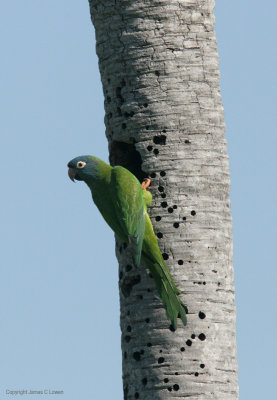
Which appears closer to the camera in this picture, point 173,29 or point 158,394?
point 158,394

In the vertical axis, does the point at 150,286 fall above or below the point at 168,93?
below

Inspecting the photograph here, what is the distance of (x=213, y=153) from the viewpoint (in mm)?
7344

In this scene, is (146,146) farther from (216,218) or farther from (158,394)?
(158,394)

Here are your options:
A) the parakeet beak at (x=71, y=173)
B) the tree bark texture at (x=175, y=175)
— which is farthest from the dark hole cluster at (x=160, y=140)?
the parakeet beak at (x=71, y=173)

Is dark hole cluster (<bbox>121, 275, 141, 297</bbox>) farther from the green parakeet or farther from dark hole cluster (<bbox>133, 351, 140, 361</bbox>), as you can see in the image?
dark hole cluster (<bbox>133, 351, 140, 361</bbox>)

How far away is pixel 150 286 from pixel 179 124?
1.12m

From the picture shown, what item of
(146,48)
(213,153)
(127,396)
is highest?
(146,48)

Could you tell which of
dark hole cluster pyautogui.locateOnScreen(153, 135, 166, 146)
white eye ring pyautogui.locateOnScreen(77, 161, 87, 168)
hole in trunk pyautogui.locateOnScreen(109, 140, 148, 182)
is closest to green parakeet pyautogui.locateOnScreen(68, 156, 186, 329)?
white eye ring pyautogui.locateOnScreen(77, 161, 87, 168)

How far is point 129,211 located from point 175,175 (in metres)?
0.42

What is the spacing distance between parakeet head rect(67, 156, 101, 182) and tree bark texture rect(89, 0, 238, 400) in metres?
0.22

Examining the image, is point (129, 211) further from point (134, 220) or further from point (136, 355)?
point (136, 355)

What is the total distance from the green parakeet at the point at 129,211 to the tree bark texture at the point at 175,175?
0.09m

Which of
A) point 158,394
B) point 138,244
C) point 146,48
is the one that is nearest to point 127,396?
point 158,394

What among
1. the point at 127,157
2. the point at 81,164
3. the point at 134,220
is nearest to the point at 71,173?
the point at 81,164
